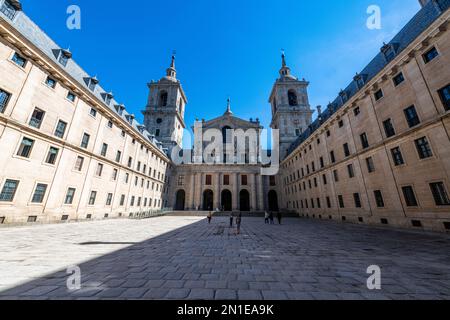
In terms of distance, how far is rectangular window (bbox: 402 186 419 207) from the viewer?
12.6m

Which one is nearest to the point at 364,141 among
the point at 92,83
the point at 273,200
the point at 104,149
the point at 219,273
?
the point at 219,273

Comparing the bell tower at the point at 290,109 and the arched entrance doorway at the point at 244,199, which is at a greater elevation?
the bell tower at the point at 290,109

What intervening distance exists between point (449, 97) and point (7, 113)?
28901mm

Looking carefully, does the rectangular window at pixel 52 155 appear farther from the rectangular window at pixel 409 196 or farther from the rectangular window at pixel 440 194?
the rectangular window at pixel 440 194

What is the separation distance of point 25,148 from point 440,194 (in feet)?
95.7

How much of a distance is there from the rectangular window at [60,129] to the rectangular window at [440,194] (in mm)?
29181

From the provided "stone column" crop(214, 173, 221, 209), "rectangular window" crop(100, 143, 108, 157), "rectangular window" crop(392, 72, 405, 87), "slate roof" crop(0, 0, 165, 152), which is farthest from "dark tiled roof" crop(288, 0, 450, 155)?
"rectangular window" crop(100, 143, 108, 157)

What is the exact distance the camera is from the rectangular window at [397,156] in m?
13.6

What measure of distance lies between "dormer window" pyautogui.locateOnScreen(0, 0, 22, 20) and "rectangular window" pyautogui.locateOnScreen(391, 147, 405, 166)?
100 feet

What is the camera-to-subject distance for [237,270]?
15.7 ft

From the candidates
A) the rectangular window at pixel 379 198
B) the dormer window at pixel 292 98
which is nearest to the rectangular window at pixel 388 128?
the rectangular window at pixel 379 198

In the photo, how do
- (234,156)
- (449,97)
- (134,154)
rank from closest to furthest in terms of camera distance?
1. (449,97)
2. (134,154)
3. (234,156)
